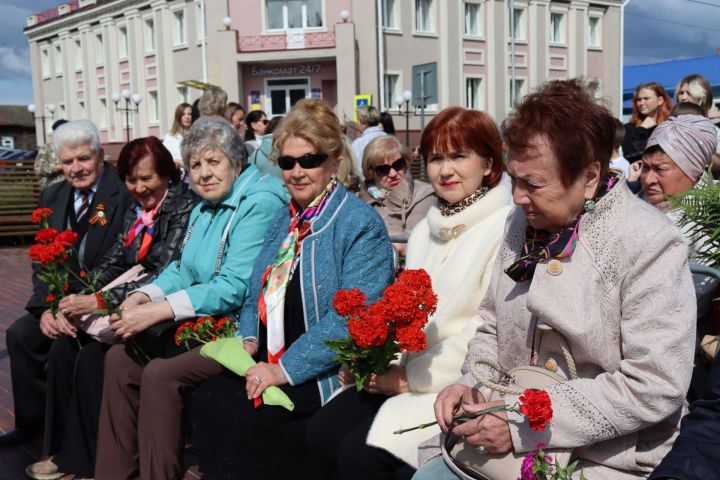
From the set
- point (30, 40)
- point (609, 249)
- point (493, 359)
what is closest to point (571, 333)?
point (609, 249)

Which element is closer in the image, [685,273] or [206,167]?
[685,273]

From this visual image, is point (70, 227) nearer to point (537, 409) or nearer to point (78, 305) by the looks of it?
point (78, 305)

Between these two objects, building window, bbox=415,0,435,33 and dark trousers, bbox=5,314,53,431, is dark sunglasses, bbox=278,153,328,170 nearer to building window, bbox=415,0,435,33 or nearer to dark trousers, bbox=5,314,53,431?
dark trousers, bbox=5,314,53,431

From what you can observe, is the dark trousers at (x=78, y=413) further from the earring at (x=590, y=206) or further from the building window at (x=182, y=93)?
the building window at (x=182, y=93)

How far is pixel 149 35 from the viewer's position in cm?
3891

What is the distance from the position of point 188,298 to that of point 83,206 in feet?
5.36

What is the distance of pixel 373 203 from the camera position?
5602mm

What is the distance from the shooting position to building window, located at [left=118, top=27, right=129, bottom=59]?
4032 centimetres

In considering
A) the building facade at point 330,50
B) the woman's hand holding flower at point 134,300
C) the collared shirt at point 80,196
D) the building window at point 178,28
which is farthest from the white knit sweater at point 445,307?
the building window at point 178,28

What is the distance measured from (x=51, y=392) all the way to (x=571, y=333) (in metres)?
3.43

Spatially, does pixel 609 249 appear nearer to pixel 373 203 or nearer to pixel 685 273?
pixel 685 273

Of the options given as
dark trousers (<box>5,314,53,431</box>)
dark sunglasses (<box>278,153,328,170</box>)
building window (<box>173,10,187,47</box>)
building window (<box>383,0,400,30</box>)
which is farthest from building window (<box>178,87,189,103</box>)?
dark sunglasses (<box>278,153,328,170</box>)

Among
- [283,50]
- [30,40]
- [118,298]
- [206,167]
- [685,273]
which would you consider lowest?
[118,298]

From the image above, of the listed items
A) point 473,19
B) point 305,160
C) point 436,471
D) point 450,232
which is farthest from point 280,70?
point 436,471
